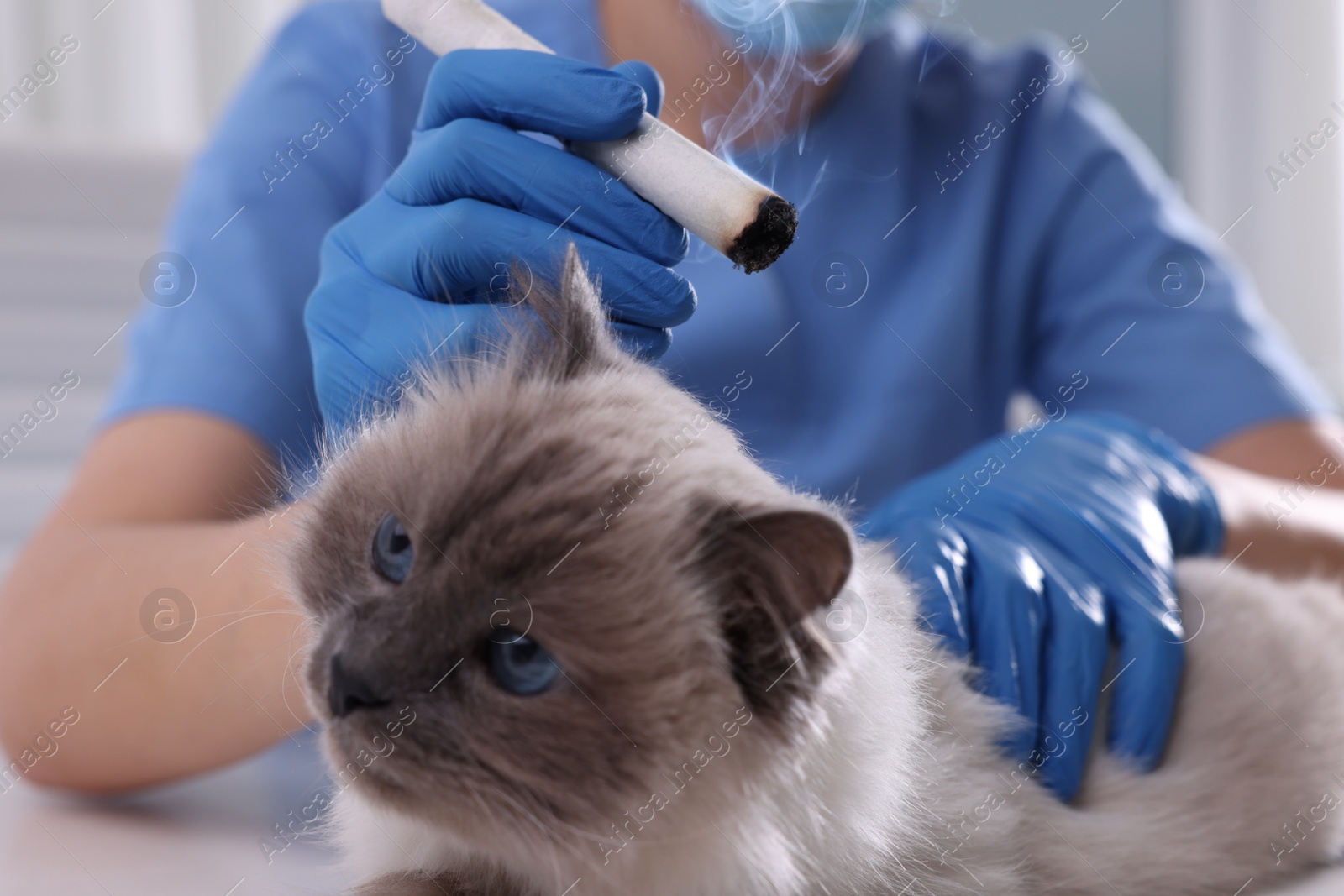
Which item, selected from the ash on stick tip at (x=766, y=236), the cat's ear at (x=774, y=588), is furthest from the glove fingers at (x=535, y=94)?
the cat's ear at (x=774, y=588)

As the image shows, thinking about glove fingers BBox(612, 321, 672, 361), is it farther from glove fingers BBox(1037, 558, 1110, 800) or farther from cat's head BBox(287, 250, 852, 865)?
glove fingers BBox(1037, 558, 1110, 800)

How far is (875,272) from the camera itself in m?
1.94

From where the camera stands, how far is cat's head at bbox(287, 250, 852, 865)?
72 cm

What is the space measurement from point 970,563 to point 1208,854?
0.37 metres

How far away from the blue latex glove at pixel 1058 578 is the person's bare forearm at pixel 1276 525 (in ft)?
0.56

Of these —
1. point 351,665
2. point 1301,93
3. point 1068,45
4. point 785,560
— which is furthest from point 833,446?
point 1301,93

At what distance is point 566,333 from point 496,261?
253 millimetres

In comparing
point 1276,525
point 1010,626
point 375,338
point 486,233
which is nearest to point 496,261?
point 486,233

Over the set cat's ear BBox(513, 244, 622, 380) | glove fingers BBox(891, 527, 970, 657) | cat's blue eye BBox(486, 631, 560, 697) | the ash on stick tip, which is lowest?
cat's blue eye BBox(486, 631, 560, 697)

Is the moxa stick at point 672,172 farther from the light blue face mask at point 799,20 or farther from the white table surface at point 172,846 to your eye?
the light blue face mask at point 799,20

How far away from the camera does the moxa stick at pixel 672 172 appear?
804 millimetres

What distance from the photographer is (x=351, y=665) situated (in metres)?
0.74

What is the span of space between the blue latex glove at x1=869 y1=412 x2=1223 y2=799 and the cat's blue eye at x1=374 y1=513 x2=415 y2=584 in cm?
56

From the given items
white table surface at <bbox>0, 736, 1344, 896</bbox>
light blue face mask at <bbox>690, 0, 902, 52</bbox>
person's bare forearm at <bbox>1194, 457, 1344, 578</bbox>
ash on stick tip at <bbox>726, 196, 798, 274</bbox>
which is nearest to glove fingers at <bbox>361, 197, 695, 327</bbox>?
ash on stick tip at <bbox>726, 196, 798, 274</bbox>
